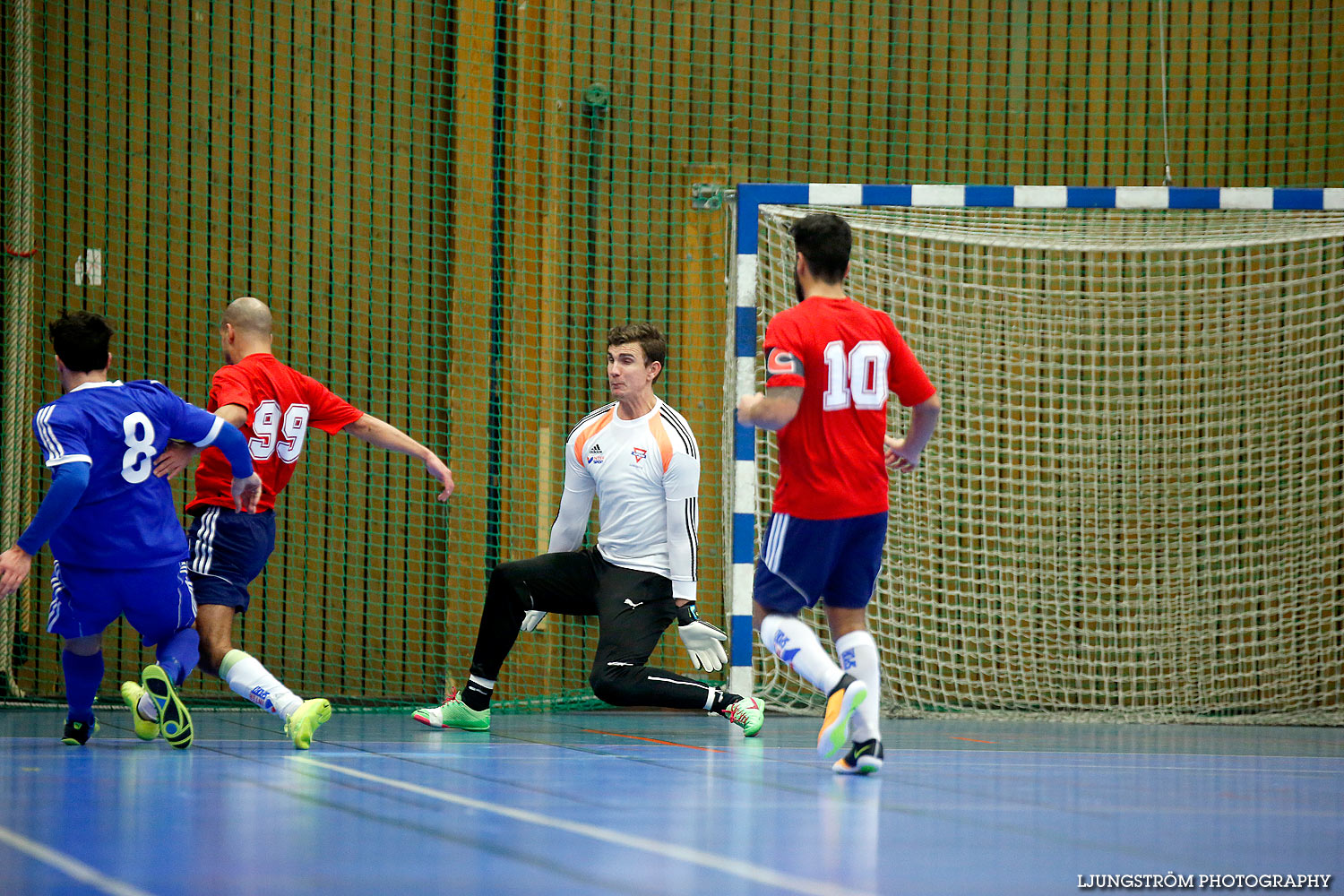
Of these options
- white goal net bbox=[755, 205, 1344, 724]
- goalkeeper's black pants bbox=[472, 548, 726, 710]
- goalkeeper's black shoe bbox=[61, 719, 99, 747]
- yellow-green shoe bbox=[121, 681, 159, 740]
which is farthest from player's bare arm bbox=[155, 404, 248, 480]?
white goal net bbox=[755, 205, 1344, 724]

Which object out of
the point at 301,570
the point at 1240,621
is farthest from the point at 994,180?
the point at 301,570

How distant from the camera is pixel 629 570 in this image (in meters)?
6.03

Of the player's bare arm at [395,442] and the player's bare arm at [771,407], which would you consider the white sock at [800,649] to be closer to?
the player's bare arm at [771,407]

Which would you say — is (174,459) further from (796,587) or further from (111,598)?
(796,587)

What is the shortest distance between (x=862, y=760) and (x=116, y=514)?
2798 mm

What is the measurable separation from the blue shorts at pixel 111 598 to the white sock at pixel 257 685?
11.7 inches

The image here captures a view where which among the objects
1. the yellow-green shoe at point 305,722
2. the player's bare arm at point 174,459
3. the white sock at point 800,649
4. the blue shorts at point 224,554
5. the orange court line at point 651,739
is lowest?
the orange court line at point 651,739

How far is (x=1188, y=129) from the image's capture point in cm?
881

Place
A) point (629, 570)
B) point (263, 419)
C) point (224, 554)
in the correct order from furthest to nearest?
1. point (629, 570)
2. point (263, 419)
3. point (224, 554)

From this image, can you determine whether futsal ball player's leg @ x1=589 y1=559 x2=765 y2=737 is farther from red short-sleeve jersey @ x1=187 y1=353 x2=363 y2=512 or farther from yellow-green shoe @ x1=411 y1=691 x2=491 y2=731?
red short-sleeve jersey @ x1=187 y1=353 x2=363 y2=512

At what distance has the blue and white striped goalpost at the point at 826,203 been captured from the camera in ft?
22.5

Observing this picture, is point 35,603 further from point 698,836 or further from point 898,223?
point 698,836

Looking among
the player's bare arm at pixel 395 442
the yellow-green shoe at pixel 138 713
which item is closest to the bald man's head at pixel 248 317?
the player's bare arm at pixel 395 442

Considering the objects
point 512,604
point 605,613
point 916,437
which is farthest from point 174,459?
point 916,437
